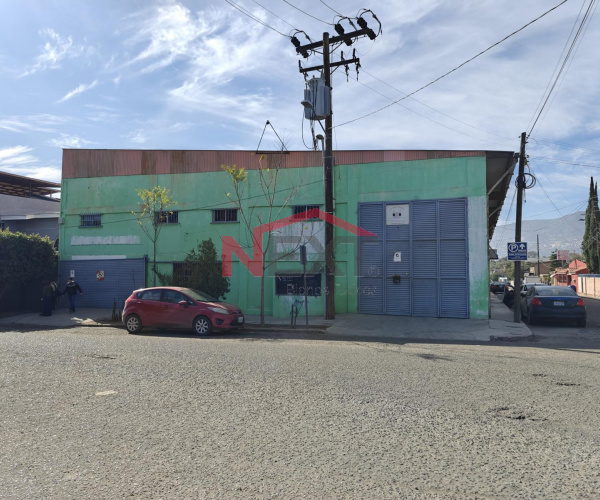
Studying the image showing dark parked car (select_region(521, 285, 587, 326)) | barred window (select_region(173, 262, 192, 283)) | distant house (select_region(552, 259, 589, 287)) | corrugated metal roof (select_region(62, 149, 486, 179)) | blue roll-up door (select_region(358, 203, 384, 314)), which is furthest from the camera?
distant house (select_region(552, 259, 589, 287))

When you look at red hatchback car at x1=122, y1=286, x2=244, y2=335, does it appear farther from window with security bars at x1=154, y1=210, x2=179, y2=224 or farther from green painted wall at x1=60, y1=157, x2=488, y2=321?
window with security bars at x1=154, y1=210, x2=179, y2=224

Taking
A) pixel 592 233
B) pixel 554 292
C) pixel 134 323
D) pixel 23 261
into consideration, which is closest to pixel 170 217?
pixel 23 261

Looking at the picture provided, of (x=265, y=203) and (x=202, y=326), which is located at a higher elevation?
(x=265, y=203)

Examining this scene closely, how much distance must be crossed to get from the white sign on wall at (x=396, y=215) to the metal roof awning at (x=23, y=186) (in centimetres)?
3049

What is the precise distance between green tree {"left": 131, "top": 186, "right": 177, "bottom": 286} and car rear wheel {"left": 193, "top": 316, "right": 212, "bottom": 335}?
615 centimetres

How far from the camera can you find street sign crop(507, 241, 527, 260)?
16562 mm

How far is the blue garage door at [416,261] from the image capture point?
56.1ft

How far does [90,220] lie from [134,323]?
32.6 ft

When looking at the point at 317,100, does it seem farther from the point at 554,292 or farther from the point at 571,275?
the point at 571,275

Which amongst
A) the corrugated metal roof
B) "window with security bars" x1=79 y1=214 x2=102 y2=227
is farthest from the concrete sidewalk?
the corrugated metal roof

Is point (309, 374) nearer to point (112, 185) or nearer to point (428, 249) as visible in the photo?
point (428, 249)

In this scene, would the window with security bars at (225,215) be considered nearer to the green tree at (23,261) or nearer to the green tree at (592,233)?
the green tree at (23,261)

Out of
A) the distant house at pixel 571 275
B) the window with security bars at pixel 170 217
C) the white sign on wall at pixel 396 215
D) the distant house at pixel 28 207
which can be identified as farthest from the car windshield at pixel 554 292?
the distant house at pixel 571 275

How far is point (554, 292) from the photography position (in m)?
16.6
